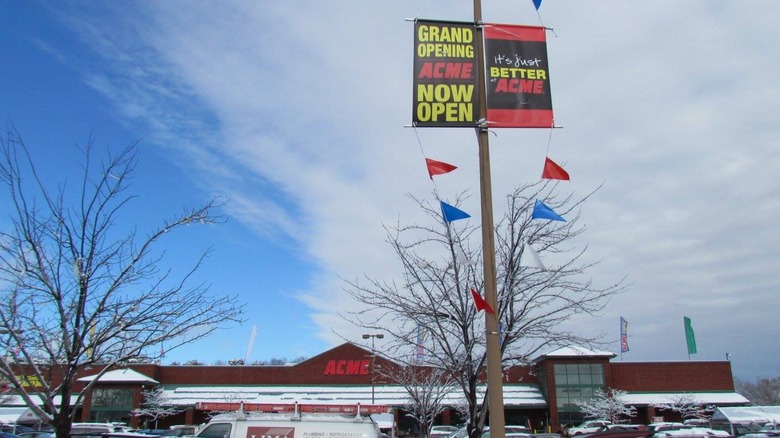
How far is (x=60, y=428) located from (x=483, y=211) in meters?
5.71

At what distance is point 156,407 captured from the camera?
155 ft

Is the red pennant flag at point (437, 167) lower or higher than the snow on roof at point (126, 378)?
higher

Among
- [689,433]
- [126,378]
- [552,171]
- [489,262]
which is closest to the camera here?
[489,262]

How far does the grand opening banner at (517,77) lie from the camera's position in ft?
Answer: 20.2

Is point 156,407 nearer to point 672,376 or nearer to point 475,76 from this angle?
point 672,376

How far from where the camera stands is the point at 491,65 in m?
6.27

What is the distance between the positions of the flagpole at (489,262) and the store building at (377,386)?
130 feet

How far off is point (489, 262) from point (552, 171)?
1.77m

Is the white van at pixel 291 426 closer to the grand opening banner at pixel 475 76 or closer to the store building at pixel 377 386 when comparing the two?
the grand opening banner at pixel 475 76

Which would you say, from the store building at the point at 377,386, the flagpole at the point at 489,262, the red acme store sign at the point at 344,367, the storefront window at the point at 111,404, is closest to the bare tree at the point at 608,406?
the store building at the point at 377,386

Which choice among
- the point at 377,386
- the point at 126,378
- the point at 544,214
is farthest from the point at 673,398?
the point at 544,214

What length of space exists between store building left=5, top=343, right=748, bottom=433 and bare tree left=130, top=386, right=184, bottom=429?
2.09ft

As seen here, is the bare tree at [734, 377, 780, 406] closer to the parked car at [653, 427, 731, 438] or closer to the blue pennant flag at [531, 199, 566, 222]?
the parked car at [653, 427, 731, 438]

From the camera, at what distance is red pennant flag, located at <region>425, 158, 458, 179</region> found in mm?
6801
